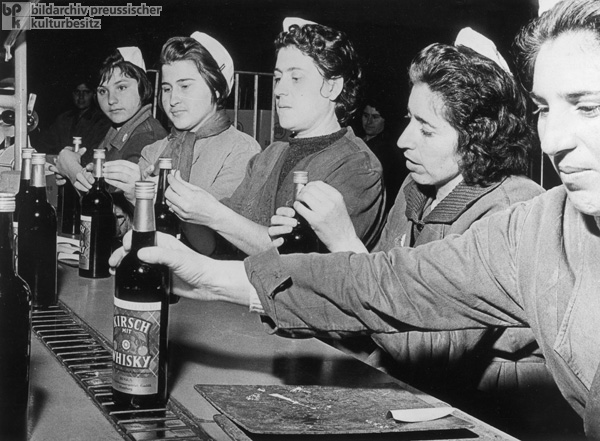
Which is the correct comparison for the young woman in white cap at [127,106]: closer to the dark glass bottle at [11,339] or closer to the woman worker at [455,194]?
the woman worker at [455,194]

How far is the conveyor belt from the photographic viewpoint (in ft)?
2.67

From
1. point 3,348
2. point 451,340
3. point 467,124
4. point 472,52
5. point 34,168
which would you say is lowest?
point 451,340

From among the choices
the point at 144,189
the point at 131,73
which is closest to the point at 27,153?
the point at 144,189

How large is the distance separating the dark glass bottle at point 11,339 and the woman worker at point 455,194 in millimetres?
667

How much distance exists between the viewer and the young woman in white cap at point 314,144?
1922 millimetres

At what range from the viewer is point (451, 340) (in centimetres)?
141

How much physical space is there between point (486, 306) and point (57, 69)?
137 inches

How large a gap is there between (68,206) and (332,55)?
47.3 inches

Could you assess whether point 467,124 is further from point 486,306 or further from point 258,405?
point 258,405

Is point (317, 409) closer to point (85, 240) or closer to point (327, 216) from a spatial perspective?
point (327, 216)

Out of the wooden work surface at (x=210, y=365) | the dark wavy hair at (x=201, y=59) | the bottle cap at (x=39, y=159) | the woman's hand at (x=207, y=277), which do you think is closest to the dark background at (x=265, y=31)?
the dark wavy hair at (x=201, y=59)

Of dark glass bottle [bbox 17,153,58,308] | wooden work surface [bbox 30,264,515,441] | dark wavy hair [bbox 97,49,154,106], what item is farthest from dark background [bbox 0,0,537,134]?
wooden work surface [bbox 30,264,515,441]

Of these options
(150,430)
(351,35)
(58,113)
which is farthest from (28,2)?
(351,35)

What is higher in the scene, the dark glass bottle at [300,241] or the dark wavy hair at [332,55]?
the dark wavy hair at [332,55]
